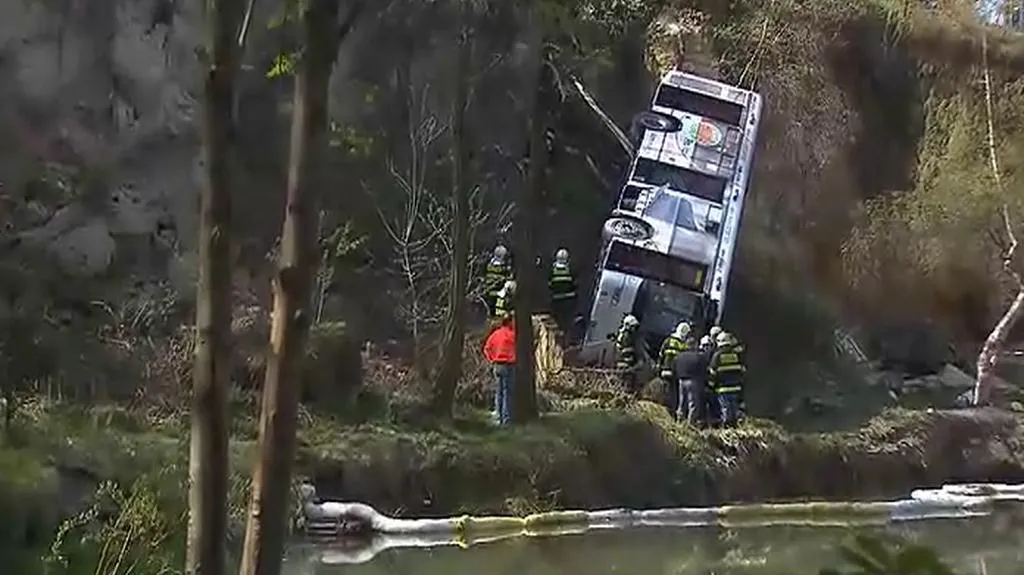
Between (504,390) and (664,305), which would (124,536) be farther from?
(664,305)

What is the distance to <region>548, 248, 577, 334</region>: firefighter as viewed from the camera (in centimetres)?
1681

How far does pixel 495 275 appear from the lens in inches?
607

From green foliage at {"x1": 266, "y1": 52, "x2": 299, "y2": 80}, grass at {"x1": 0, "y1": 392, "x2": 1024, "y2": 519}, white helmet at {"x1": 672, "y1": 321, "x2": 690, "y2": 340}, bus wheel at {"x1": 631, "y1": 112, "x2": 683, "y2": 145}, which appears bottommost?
grass at {"x1": 0, "y1": 392, "x2": 1024, "y2": 519}

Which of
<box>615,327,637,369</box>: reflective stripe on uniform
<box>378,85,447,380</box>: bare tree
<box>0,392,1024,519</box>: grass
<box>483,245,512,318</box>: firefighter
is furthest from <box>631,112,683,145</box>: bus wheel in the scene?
<box>0,392,1024,519</box>: grass

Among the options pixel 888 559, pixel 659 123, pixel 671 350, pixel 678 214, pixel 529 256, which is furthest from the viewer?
pixel 659 123

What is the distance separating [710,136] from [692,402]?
Answer: 4.97 m

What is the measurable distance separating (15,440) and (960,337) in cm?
1378

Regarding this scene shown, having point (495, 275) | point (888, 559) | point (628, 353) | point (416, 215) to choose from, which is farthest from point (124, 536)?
point (416, 215)

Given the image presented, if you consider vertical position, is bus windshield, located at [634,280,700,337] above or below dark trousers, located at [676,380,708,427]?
above

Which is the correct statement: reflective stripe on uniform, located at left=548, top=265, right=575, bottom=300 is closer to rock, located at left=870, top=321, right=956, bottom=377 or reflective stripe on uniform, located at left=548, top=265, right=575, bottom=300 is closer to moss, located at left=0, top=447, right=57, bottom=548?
rock, located at left=870, top=321, right=956, bottom=377

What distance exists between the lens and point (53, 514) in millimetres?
8148

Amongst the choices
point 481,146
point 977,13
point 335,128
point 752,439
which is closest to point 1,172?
point 335,128

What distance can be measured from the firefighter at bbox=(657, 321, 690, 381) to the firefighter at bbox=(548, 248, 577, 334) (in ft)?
7.88

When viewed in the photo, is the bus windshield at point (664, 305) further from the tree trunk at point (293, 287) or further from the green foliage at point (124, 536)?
the tree trunk at point (293, 287)
